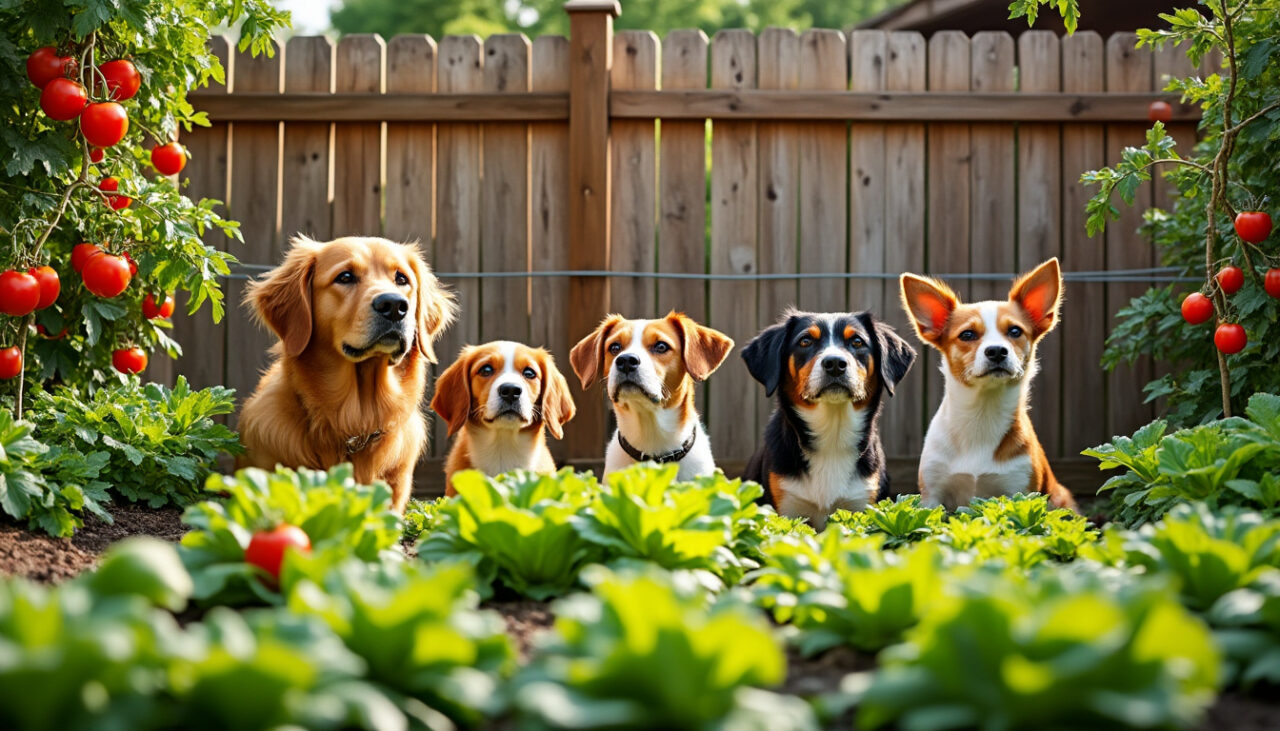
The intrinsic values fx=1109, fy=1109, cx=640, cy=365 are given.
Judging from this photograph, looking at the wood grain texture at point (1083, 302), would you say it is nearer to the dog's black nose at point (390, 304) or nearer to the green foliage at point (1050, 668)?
the dog's black nose at point (390, 304)

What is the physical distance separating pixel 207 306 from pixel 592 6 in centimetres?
317

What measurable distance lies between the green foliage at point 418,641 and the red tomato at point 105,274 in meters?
2.86

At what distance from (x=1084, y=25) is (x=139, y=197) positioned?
9016mm

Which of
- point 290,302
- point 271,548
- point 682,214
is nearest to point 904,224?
point 682,214

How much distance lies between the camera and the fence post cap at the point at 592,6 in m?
7.06

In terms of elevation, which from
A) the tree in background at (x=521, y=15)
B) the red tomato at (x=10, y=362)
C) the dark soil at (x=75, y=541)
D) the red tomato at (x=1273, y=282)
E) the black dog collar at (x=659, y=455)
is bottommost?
Answer: the dark soil at (x=75, y=541)

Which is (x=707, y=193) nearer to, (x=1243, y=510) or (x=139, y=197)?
(x=139, y=197)

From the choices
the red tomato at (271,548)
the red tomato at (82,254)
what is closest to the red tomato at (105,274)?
the red tomato at (82,254)

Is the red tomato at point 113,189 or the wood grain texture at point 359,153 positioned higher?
the wood grain texture at point 359,153

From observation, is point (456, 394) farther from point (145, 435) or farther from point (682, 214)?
point (682, 214)

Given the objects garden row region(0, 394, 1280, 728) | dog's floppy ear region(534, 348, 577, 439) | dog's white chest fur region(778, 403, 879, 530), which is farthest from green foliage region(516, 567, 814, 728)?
dog's floppy ear region(534, 348, 577, 439)

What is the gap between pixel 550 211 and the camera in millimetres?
7258

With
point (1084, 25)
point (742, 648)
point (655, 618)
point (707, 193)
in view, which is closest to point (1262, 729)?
point (742, 648)

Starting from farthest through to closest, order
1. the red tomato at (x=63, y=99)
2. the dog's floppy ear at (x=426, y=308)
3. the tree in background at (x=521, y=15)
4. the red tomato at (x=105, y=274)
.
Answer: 1. the tree in background at (x=521, y=15)
2. the dog's floppy ear at (x=426, y=308)
3. the red tomato at (x=105, y=274)
4. the red tomato at (x=63, y=99)
